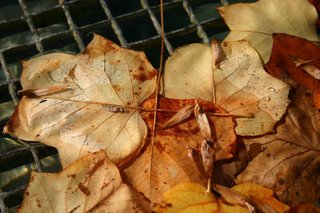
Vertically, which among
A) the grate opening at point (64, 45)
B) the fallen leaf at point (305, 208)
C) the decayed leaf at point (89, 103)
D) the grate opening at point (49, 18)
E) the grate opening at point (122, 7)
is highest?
the grate opening at point (49, 18)

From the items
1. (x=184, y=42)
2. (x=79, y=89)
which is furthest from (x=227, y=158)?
(x=184, y=42)

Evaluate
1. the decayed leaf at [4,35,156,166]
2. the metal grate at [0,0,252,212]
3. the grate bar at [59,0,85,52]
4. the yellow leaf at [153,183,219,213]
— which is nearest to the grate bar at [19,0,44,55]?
the metal grate at [0,0,252,212]

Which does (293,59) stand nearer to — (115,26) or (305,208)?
(305,208)

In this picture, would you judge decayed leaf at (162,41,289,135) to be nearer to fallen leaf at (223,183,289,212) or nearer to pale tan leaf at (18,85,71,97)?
fallen leaf at (223,183,289,212)

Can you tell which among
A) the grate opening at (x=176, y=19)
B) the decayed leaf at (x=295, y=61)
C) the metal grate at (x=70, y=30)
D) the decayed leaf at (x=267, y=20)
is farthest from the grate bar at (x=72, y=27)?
the decayed leaf at (x=295, y=61)

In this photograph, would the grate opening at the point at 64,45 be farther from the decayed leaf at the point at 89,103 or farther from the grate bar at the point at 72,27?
the decayed leaf at the point at 89,103

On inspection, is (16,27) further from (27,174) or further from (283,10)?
(283,10)
